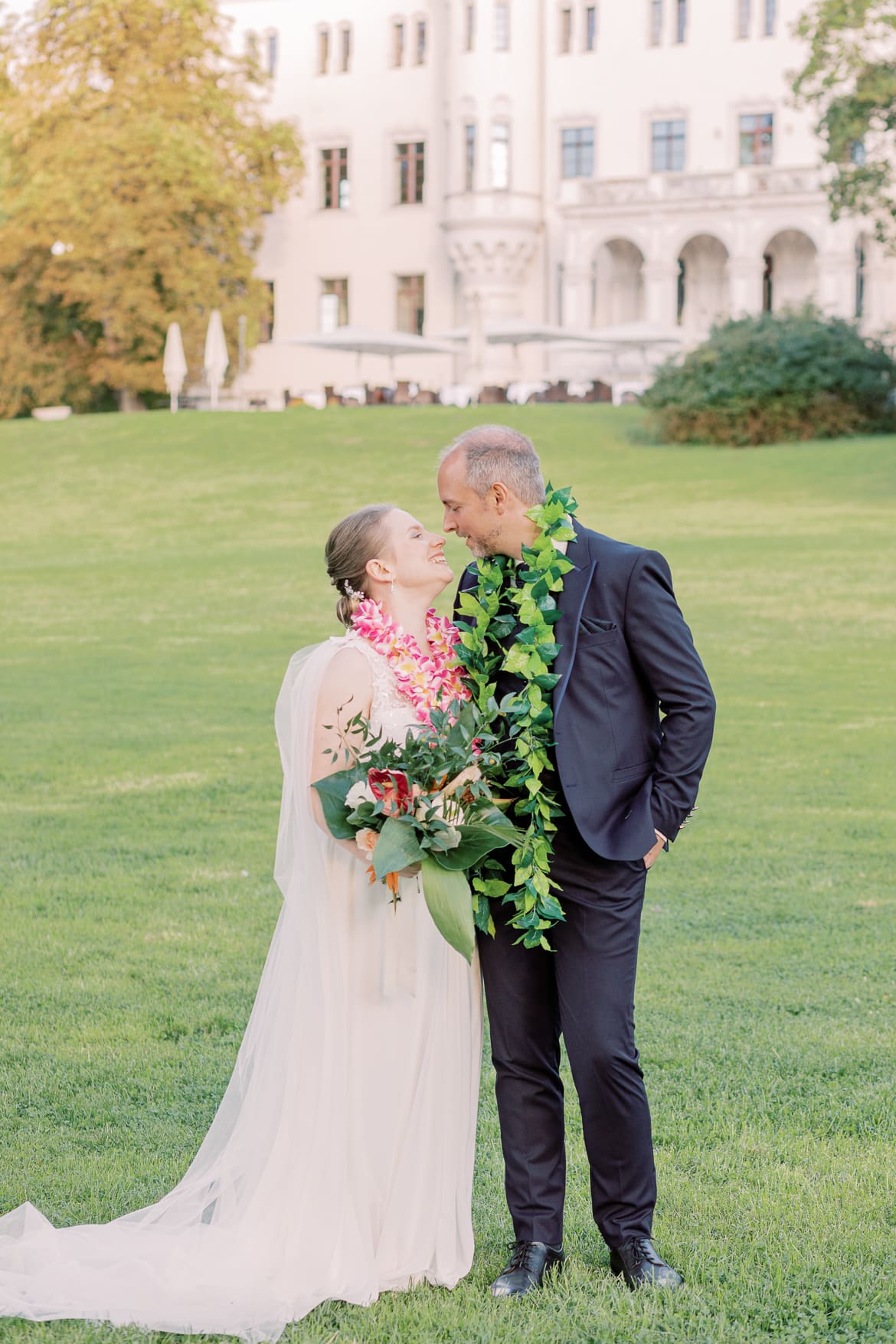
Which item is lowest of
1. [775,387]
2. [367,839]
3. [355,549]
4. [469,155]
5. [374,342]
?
[367,839]

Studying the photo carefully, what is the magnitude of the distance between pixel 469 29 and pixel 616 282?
30.7ft

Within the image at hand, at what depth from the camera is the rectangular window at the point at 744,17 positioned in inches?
2093

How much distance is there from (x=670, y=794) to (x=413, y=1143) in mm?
1071

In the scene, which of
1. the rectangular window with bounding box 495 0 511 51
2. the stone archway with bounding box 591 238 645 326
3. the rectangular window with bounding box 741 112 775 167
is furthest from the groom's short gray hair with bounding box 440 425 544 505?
the rectangular window with bounding box 495 0 511 51

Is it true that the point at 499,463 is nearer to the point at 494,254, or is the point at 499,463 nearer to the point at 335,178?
the point at 494,254

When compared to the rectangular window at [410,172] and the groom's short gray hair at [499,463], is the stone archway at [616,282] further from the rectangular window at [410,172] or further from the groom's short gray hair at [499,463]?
the groom's short gray hair at [499,463]

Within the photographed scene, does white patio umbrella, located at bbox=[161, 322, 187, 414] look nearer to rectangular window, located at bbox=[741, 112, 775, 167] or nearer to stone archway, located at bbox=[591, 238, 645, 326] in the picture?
stone archway, located at bbox=[591, 238, 645, 326]

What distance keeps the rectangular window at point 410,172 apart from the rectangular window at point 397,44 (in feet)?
8.86

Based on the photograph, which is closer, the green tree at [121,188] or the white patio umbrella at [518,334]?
the white patio umbrella at [518,334]

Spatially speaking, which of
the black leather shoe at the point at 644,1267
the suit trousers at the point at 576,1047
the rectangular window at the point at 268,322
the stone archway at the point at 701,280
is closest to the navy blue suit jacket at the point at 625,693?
the suit trousers at the point at 576,1047

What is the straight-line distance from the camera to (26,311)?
5244cm

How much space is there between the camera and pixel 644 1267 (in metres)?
4.16

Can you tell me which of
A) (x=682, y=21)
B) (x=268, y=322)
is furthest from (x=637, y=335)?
(x=268, y=322)

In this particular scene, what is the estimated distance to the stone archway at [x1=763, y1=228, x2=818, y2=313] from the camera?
5291cm
